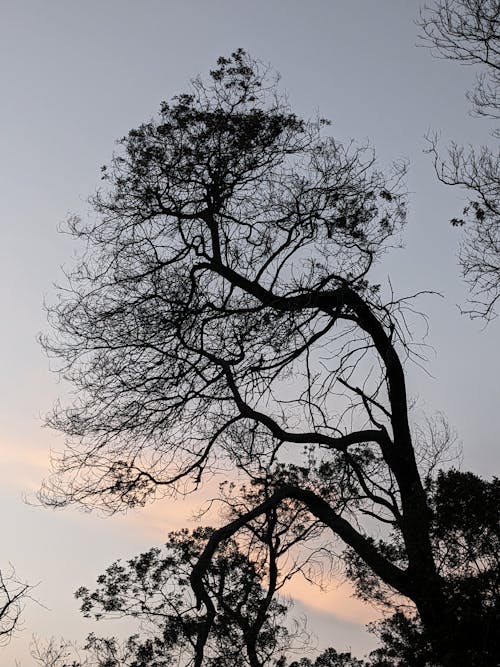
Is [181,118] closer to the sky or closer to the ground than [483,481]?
closer to the sky

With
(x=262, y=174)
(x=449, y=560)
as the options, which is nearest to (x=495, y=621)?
(x=449, y=560)

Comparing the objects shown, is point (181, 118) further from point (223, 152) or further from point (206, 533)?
point (206, 533)

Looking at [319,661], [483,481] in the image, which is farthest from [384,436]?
[319,661]

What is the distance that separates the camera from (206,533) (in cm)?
1508

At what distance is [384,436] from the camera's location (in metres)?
9.18

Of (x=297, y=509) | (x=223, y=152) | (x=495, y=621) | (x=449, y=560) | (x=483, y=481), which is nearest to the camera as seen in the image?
(x=495, y=621)

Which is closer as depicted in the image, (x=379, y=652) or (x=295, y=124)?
A: (x=379, y=652)

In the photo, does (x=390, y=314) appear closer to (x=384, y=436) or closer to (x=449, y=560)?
(x=384, y=436)

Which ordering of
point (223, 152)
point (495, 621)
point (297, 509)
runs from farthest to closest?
point (297, 509) < point (223, 152) < point (495, 621)

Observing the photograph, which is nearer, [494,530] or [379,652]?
[494,530]

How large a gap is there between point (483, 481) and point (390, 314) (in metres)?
2.16

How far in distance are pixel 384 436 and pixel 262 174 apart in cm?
409

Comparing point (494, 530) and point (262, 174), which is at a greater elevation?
point (262, 174)

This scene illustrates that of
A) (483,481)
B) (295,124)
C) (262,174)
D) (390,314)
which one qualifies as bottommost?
(483,481)
